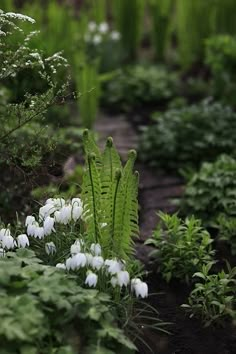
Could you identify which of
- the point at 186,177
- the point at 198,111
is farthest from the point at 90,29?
the point at 186,177

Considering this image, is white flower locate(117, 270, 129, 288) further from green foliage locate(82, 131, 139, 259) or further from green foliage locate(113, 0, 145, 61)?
green foliage locate(113, 0, 145, 61)

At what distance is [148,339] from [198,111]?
104 inches

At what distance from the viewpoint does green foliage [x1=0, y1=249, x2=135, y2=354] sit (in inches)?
101

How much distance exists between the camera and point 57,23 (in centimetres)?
674

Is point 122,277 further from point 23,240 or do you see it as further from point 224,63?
point 224,63

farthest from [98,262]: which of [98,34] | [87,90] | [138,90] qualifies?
[98,34]

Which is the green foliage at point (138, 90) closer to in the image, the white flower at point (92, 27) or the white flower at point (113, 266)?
the white flower at point (92, 27)

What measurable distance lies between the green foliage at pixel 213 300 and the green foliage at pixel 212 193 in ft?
2.95

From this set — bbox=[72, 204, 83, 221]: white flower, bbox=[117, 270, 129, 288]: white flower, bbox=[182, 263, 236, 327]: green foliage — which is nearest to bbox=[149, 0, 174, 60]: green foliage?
bbox=[182, 263, 236, 327]: green foliage

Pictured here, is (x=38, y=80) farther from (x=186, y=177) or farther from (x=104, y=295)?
Answer: (x=104, y=295)

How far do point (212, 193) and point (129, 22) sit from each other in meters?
3.54

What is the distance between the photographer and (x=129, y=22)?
293 inches

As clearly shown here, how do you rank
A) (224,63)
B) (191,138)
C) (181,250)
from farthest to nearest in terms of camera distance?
(224,63), (191,138), (181,250)

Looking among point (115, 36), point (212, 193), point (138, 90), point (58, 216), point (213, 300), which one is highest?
point (115, 36)
